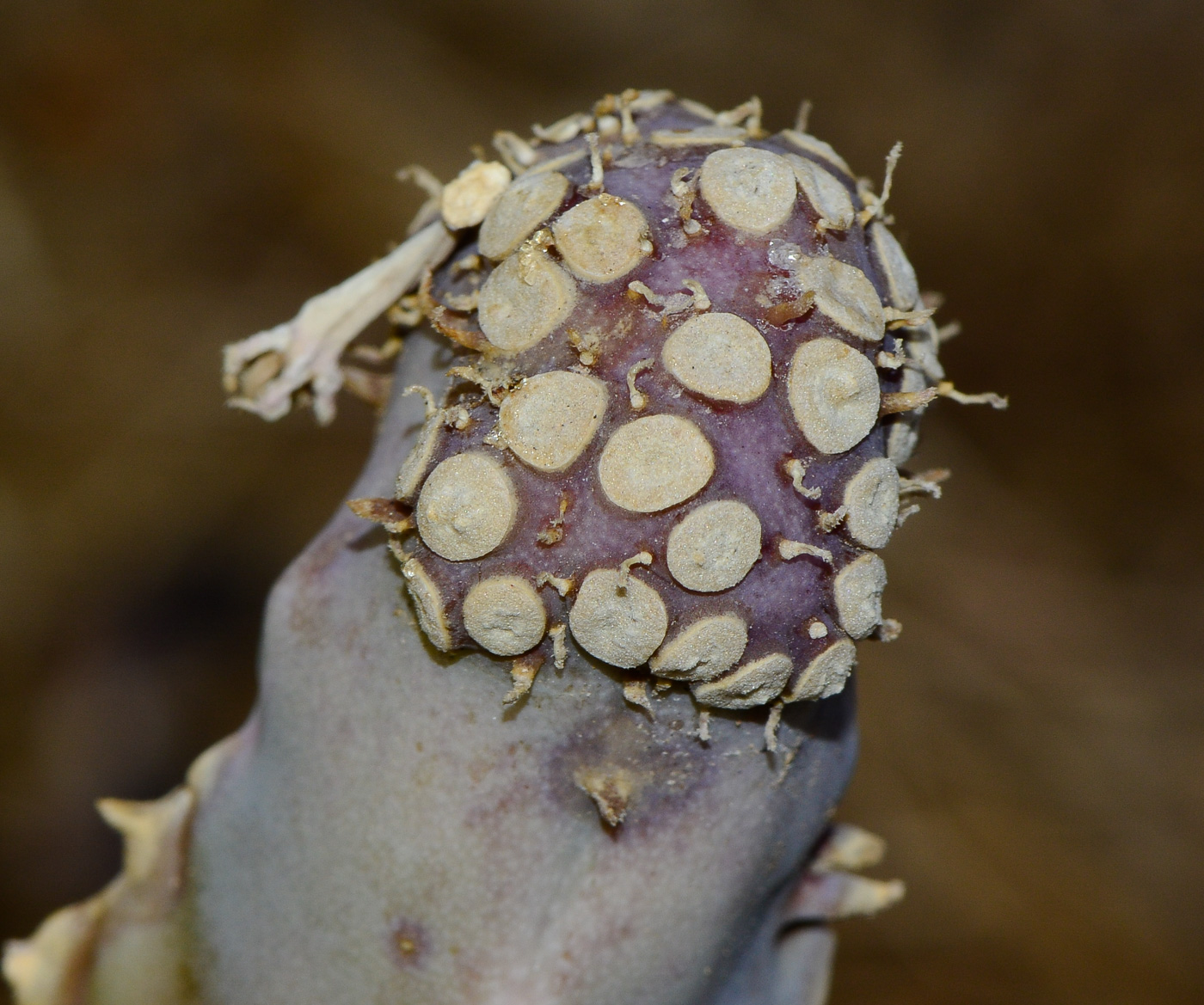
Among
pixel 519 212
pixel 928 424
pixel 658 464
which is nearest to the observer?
pixel 658 464

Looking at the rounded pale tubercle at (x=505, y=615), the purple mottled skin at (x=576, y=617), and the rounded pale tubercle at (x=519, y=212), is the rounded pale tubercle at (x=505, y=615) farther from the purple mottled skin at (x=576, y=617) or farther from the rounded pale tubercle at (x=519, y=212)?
the rounded pale tubercle at (x=519, y=212)

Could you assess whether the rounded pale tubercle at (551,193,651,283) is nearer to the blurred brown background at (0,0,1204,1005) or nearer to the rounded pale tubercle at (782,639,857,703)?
the rounded pale tubercle at (782,639,857,703)

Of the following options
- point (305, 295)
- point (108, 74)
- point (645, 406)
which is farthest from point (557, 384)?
point (108, 74)

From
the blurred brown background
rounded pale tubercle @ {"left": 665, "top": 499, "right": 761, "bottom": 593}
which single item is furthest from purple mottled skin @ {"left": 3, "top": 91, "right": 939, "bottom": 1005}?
the blurred brown background

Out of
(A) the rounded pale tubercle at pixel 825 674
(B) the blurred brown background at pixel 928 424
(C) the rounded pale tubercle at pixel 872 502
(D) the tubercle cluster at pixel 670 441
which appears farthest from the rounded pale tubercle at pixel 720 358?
(B) the blurred brown background at pixel 928 424

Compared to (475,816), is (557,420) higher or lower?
higher

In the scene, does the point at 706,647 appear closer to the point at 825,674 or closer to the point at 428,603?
the point at 825,674

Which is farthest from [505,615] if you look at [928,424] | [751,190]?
[928,424]
